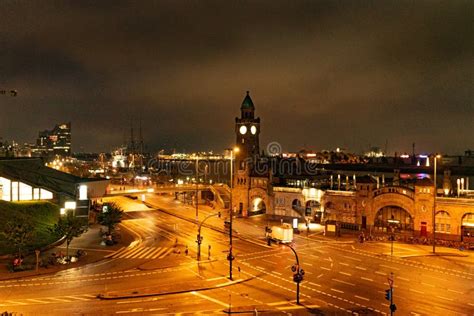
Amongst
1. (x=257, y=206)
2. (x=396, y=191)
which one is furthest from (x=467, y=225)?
(x=257, y=206)

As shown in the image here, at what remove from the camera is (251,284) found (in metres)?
48.3

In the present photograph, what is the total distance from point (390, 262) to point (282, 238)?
17.0 metres

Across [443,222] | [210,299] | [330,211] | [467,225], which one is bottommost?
[210,299]

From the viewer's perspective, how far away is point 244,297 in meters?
43.5

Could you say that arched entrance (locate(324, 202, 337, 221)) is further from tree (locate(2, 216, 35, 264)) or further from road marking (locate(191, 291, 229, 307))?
tree (locate(2, 216, 35, 264))

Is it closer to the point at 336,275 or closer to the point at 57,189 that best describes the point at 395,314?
the point at 336,275

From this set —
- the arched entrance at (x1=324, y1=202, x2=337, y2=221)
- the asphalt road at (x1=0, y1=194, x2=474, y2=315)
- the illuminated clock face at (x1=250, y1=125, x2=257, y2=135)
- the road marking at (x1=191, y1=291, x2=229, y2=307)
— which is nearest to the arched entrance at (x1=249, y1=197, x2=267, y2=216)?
the arched entrance at (x1=324, y1=202, x2=337, y2=221)

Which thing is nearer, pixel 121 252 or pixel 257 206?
pixel 121 252

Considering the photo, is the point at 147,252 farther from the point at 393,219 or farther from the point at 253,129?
the point at 253,129

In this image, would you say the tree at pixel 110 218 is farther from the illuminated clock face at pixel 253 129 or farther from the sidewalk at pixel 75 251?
the illuminated clock face at pixel 253 129

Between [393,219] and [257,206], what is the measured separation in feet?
108

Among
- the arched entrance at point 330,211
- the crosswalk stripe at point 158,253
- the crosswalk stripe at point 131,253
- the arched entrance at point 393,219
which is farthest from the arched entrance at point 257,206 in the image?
the crosswalk stripe at point 131,253

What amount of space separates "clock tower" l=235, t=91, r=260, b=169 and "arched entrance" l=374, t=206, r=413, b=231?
3545cm

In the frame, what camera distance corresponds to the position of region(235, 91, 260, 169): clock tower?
353ft
